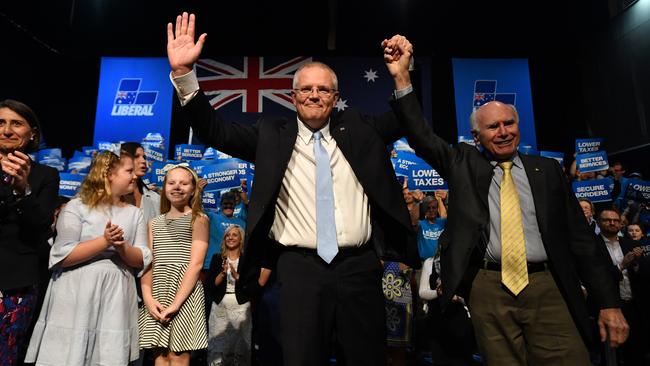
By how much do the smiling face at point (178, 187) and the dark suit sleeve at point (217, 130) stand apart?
1.20 metres

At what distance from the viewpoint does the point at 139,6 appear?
400 inches

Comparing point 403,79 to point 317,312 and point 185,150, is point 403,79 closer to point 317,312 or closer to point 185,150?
point 317,312

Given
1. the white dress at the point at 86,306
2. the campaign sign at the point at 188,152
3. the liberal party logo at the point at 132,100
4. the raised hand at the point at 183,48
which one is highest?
the liberal party logo at the point at 132,100

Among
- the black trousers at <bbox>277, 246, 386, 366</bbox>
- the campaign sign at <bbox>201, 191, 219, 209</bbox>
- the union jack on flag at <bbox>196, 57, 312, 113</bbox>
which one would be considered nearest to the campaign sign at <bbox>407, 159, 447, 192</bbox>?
the campaign sign at <bbox>201, 191, 219, 209</bbox>

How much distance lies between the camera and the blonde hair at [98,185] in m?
2.88

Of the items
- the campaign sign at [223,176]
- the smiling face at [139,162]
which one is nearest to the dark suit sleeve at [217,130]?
the smiling face at [139,162]

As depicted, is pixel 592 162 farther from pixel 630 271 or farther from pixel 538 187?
pixel 538 187

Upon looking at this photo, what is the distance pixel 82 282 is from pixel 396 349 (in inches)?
106

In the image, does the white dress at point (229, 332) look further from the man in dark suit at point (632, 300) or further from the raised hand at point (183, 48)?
the man in dark suit at point (632, 300)

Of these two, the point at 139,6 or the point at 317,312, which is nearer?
the point at 317,312

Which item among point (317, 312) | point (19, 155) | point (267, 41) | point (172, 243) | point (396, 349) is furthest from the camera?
point (267, 41)

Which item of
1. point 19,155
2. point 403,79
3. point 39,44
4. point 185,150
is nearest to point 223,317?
point 19,155

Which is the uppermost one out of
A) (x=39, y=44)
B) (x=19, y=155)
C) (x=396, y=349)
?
(x=39, y=44)

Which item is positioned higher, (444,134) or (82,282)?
(444,134)
